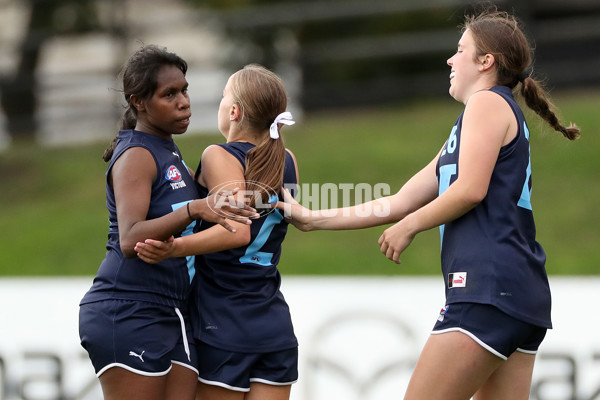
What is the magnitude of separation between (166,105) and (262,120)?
0.33 metres

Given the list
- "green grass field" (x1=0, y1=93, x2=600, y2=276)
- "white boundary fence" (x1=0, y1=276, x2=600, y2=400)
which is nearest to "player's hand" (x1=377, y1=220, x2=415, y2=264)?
"white boundary fence" (x1=0, y1=276, x2=600, y2=400)

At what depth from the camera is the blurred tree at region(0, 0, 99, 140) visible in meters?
14.2

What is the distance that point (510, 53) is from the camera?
267 centimetres

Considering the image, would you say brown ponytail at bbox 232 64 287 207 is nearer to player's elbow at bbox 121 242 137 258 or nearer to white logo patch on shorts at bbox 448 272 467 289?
player's elbow at bbox 121 242 137 258

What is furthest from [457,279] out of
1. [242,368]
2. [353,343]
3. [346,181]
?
[346,181]

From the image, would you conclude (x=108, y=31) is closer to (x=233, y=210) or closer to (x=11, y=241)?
→ (x=11, y=241)

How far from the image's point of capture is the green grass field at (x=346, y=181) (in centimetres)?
934

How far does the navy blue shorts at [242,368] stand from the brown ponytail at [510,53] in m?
1.13

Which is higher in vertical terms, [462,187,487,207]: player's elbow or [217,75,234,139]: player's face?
[217,75,234,139]: player's face

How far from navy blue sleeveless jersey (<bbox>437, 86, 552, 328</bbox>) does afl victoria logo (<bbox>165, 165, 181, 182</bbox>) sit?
33.5 inches

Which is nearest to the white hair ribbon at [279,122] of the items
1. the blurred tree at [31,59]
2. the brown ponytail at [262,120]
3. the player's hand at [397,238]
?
the brown ponytail at [262,120]

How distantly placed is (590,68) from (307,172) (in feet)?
16.2

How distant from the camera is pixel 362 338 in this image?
459 centimetres

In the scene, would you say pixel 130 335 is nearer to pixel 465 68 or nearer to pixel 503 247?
pixel 503 247
